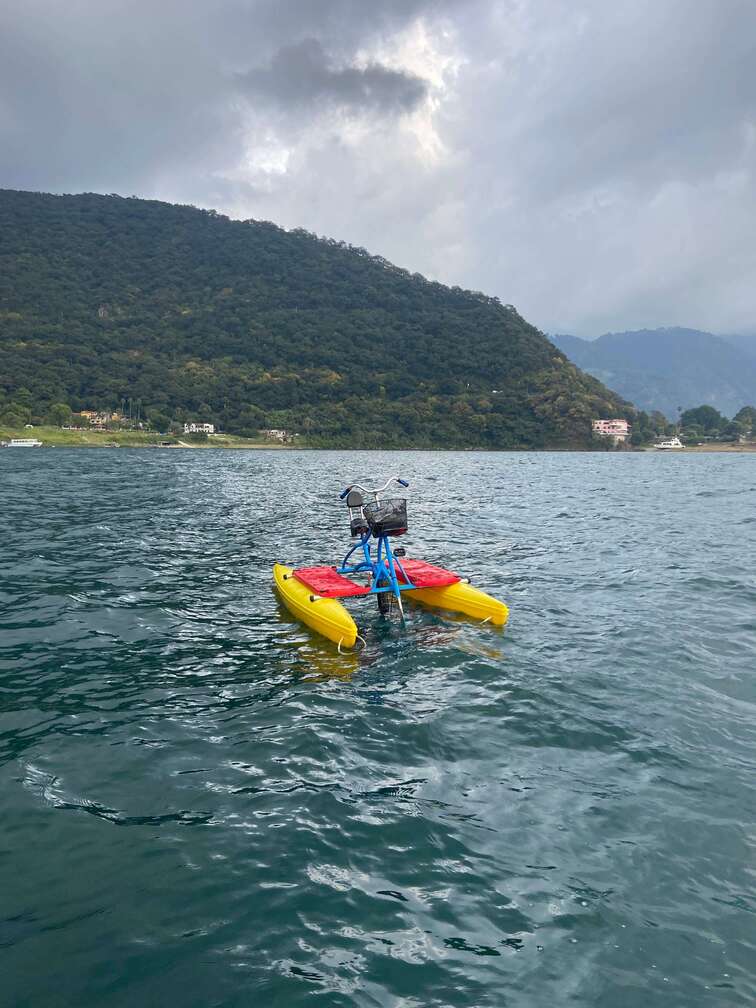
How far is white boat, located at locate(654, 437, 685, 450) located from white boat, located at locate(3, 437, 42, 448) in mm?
160528

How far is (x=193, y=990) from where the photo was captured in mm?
4039

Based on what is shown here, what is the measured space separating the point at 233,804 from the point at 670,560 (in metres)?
17.9

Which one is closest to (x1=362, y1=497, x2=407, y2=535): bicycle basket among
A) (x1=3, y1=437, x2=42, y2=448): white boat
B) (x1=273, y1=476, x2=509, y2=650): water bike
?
(x1=273, y1=476, x2=509, y2=650): water bike

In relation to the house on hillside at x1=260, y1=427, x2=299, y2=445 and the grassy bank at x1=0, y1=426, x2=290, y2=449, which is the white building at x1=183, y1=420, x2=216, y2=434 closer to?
the grassy bank at x1=0, y1=426, x2=290, y2=449

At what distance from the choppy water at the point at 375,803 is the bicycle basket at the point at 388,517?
6.81ft

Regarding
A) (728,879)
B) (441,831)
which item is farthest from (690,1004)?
(441,831)

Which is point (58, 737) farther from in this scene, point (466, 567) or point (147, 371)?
point (147, 371)

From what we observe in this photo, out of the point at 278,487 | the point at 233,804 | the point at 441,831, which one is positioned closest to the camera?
the point at 441,831

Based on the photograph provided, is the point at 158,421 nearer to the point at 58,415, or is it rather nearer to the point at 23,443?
the point at 58,415

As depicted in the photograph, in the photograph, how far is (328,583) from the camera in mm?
13414

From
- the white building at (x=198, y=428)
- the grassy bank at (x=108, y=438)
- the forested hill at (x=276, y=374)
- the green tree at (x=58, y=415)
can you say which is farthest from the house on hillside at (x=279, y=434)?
the green tree at (x=58, y=415)

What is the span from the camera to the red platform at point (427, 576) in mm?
13383

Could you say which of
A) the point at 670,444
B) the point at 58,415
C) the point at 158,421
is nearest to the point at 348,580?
the point at 58,415

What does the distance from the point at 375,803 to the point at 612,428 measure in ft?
569
